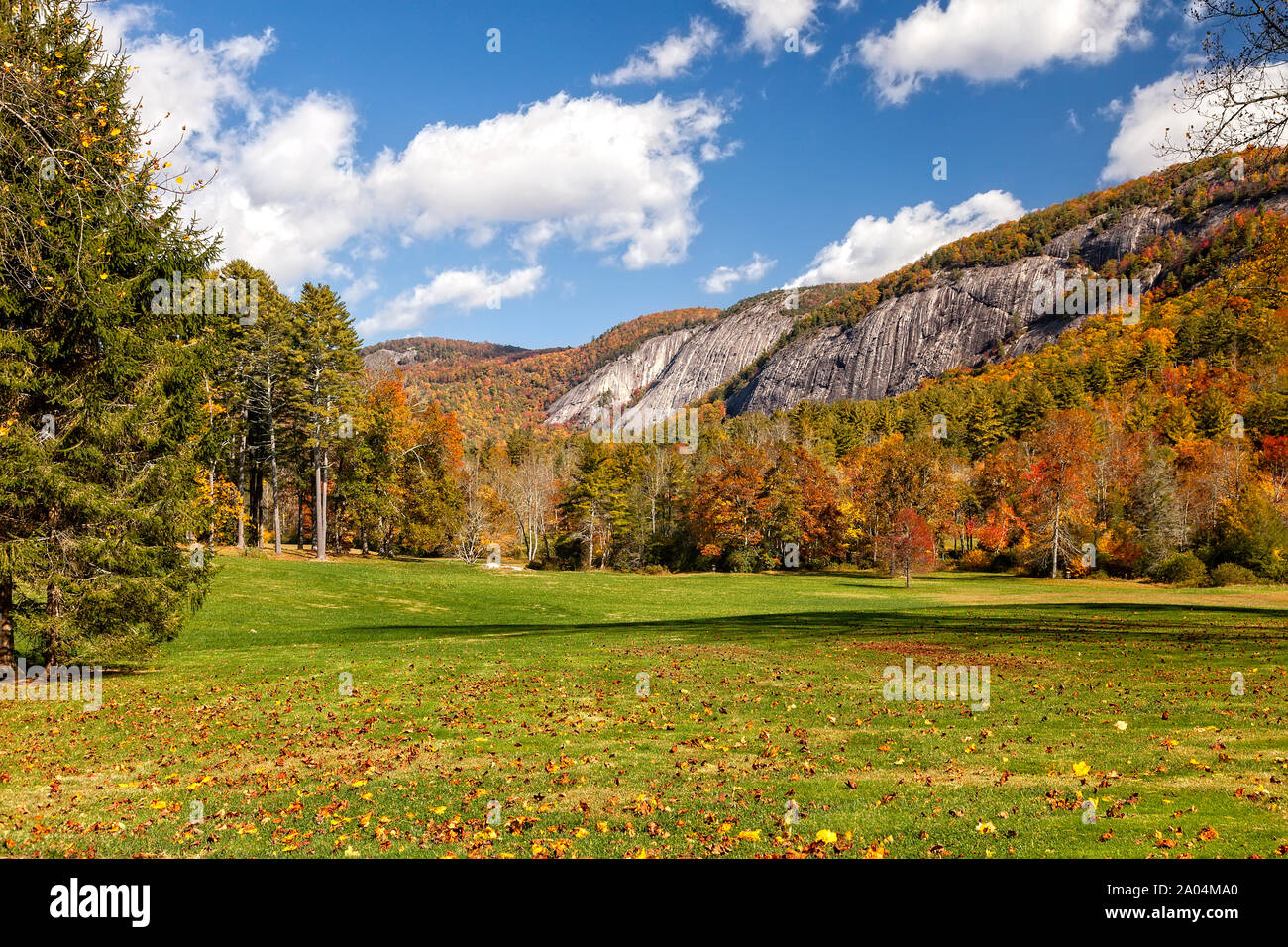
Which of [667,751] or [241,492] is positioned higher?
[241,492]

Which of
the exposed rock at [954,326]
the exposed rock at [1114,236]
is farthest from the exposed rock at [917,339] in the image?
the exposed rock at [1114,236]

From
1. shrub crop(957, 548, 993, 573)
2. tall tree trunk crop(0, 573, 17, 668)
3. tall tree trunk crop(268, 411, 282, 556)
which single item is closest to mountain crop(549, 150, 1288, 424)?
shrub crop(957, 548, 993, 573)

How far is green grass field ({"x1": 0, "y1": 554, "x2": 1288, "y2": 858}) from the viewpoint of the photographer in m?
5.64

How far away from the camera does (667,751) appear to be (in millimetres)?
8219

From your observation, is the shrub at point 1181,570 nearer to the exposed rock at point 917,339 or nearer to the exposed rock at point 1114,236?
the exposed rock at point 917,339

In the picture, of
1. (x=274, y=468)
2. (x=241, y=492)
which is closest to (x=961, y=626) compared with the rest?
(x=274, y=468)

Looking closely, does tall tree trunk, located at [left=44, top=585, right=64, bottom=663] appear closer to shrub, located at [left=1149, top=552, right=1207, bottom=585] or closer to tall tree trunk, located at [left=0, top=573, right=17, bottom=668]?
tall tree trunk, located at [left=0, top=573, right=17, bottom=668]

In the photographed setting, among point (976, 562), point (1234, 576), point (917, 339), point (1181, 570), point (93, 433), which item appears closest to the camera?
point (93, 433)

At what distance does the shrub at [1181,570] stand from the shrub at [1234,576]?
3.32ft

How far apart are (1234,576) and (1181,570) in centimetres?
291

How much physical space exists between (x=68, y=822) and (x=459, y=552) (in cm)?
5623

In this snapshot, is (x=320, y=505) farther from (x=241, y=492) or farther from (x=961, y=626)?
(x=961, y=626)

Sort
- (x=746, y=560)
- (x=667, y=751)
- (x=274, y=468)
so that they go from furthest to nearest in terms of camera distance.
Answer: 1. (x=746, y=560)
2. (x=274, y=468)
3. (x=667, y=751)

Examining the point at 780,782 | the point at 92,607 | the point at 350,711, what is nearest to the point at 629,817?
the point at 780,782
